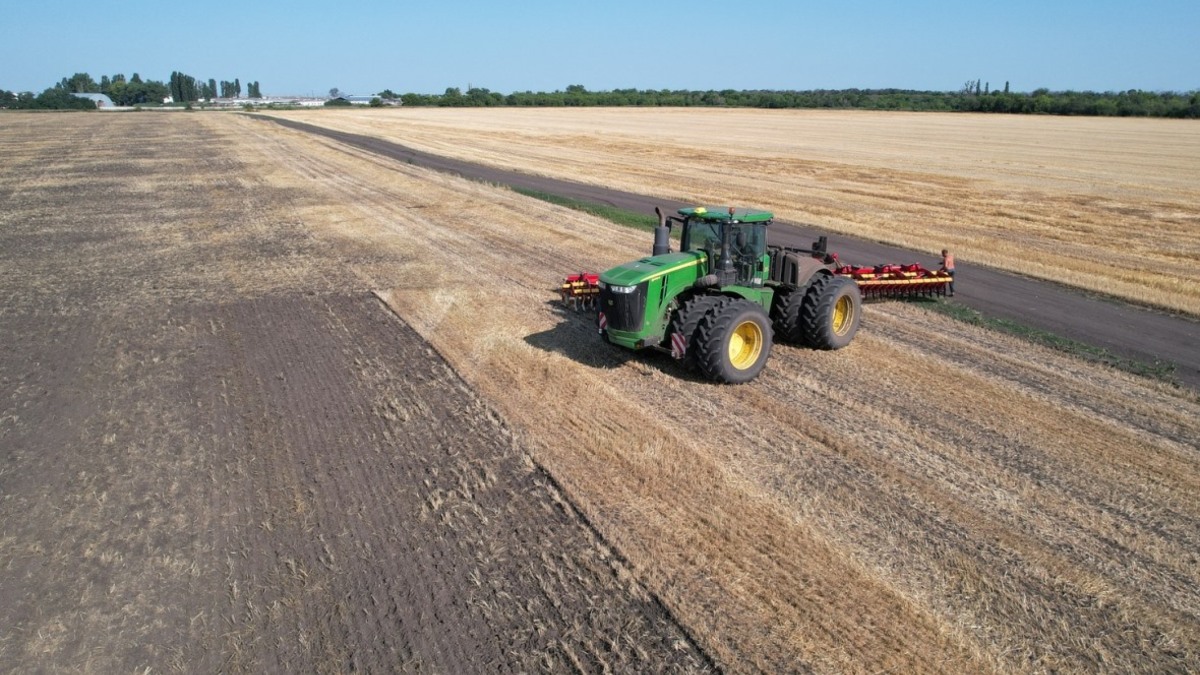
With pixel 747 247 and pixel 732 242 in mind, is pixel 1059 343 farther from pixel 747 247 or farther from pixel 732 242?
pixel 732 242

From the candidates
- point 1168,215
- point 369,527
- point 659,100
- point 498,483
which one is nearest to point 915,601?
point 498,483

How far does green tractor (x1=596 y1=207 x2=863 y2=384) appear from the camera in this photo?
8.22 m

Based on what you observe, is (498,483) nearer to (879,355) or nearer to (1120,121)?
(879,355)

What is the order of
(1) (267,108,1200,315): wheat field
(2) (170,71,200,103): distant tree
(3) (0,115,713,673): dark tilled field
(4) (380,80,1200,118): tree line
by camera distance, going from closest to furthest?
(3) (0,115,713,673): dark tilled field < (1) (267,108,1200,315): wheat field < (4) (380,80,1200,118): tree line < (2) (170,71,200,103): distant tree

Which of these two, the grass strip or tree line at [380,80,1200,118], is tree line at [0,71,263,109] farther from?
the grass strip

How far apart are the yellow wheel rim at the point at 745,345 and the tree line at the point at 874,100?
86.3 m

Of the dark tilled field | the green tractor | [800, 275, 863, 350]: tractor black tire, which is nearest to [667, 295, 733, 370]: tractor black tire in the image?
the green tractor

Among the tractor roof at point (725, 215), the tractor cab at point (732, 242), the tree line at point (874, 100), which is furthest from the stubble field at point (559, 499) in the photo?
the tree line at point (874, 100)

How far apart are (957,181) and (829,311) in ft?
70.6

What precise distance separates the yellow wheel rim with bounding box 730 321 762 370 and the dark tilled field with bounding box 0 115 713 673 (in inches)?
110

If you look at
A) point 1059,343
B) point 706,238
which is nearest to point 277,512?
point 706,238

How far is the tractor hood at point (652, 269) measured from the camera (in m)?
8.16

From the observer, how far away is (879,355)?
979cm

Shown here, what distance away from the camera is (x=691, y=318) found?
27.2 ft
